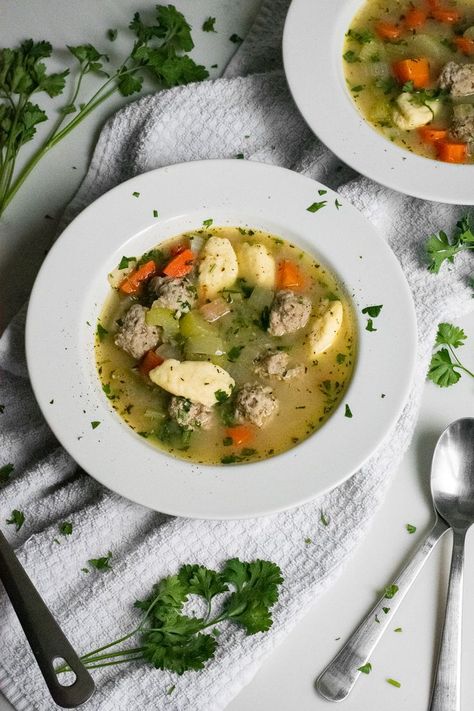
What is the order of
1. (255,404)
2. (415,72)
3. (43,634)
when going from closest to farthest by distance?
(43,634) < (255,404) < (415,72)

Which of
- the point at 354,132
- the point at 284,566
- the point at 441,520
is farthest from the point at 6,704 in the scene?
the point at 354,132

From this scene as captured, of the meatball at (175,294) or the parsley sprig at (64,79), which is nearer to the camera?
the meatball at (175,294)

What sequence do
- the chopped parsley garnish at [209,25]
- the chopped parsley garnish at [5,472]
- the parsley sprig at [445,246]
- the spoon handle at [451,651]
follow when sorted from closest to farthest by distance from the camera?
the spoon handle at [451,651] → the chopped parsley garnish at [5,472] → the parsley sprig at [445,246] → the chopped parsley garnish at [209,25]

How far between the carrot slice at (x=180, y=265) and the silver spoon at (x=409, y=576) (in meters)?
1.25

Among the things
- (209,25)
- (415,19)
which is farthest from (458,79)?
(209,25)

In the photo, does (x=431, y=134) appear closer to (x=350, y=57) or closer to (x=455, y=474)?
(x=350, y=57)

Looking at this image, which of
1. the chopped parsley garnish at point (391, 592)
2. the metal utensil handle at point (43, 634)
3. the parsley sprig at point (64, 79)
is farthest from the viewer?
the parsley sprig at point (64, 79)

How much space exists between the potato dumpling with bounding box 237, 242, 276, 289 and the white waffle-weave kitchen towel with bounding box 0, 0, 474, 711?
59 cm

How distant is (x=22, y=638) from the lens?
3646 millimetres

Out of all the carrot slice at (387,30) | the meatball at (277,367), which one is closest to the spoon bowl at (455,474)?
the meatball at (277,367)

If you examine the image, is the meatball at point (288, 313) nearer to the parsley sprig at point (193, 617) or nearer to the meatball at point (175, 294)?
the meatball at point (175, 294)

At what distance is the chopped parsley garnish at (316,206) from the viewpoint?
389cm

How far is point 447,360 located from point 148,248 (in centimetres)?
134

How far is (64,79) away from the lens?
4.57 m
